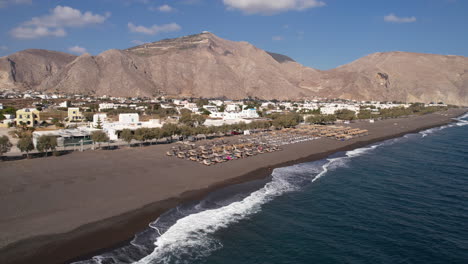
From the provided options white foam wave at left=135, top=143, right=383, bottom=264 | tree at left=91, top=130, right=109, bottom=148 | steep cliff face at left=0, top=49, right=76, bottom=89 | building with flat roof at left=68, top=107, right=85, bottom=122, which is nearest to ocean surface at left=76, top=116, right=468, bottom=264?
white foam wave at left=135, top=143, right=383, bottom=264

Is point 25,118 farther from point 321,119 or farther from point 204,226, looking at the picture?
point 321,119

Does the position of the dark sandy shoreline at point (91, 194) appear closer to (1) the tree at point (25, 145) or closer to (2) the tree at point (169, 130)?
(1) the tree at point (25, 145)

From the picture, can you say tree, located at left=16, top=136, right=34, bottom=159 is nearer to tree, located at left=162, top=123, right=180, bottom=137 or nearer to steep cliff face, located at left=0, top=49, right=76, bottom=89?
tree, located at left=162, top=123, right=180, bottom=137

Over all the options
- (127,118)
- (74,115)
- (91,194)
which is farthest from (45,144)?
(74,115)

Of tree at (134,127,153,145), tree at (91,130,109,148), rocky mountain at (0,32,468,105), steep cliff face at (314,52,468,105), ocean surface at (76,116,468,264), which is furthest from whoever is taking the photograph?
steep cliff face at (314,52,468,105)

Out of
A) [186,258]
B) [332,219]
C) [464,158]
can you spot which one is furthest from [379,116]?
[186,258]

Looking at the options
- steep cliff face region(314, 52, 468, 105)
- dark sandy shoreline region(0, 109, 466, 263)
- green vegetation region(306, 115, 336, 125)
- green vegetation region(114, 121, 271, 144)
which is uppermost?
steep cliff face region(314, 52, 468, 105)
